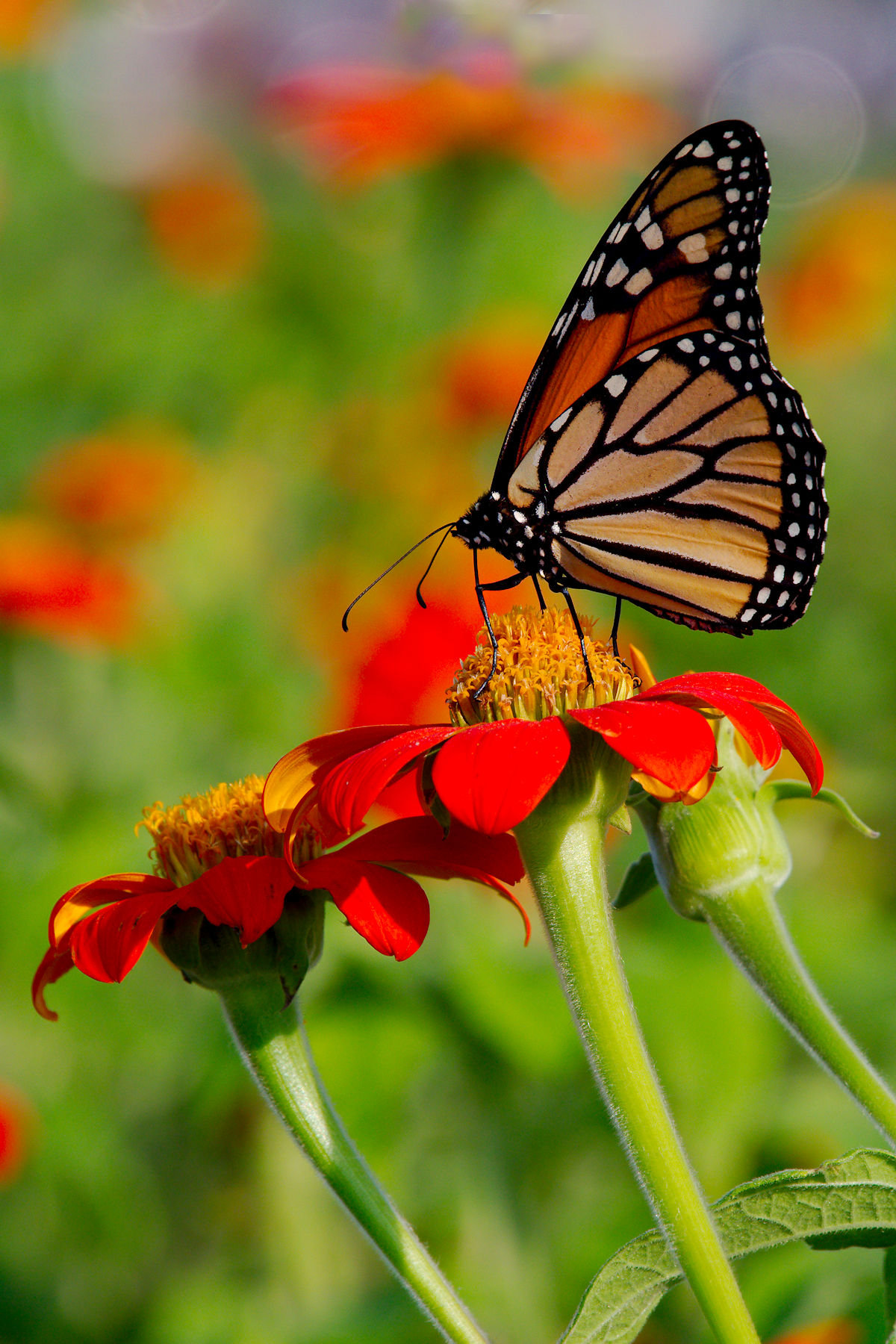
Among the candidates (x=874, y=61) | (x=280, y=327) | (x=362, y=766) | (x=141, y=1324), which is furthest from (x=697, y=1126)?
(x=874, y=61)

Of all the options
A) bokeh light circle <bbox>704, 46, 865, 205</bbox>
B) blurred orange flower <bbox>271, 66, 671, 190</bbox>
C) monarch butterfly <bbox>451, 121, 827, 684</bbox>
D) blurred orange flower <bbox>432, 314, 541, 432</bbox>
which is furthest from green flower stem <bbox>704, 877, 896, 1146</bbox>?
bokeh light circle <bbox>704, 46, 865, 205</bbox>

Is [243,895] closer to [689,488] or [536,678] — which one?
[536,678]

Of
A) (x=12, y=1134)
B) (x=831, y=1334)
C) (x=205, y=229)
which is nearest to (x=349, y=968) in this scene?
(x=12, y=1134)

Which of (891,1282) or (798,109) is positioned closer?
(891,1282)

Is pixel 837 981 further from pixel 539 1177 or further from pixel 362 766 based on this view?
pixel 362 766

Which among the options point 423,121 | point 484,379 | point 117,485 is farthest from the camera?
point 117,485

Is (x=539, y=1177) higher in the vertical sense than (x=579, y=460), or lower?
lower

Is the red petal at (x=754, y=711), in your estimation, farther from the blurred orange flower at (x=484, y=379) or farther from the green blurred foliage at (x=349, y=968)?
the blurred orange flower at (x=484, y=379)

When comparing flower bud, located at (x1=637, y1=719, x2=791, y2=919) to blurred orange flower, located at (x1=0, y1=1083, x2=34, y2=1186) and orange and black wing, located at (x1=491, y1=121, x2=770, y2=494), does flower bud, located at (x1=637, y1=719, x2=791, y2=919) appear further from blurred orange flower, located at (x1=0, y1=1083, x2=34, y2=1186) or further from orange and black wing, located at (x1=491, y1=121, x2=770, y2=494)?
blurred orange flower, located at (x1=0, y1=1083, x2=34, y2=1186)
